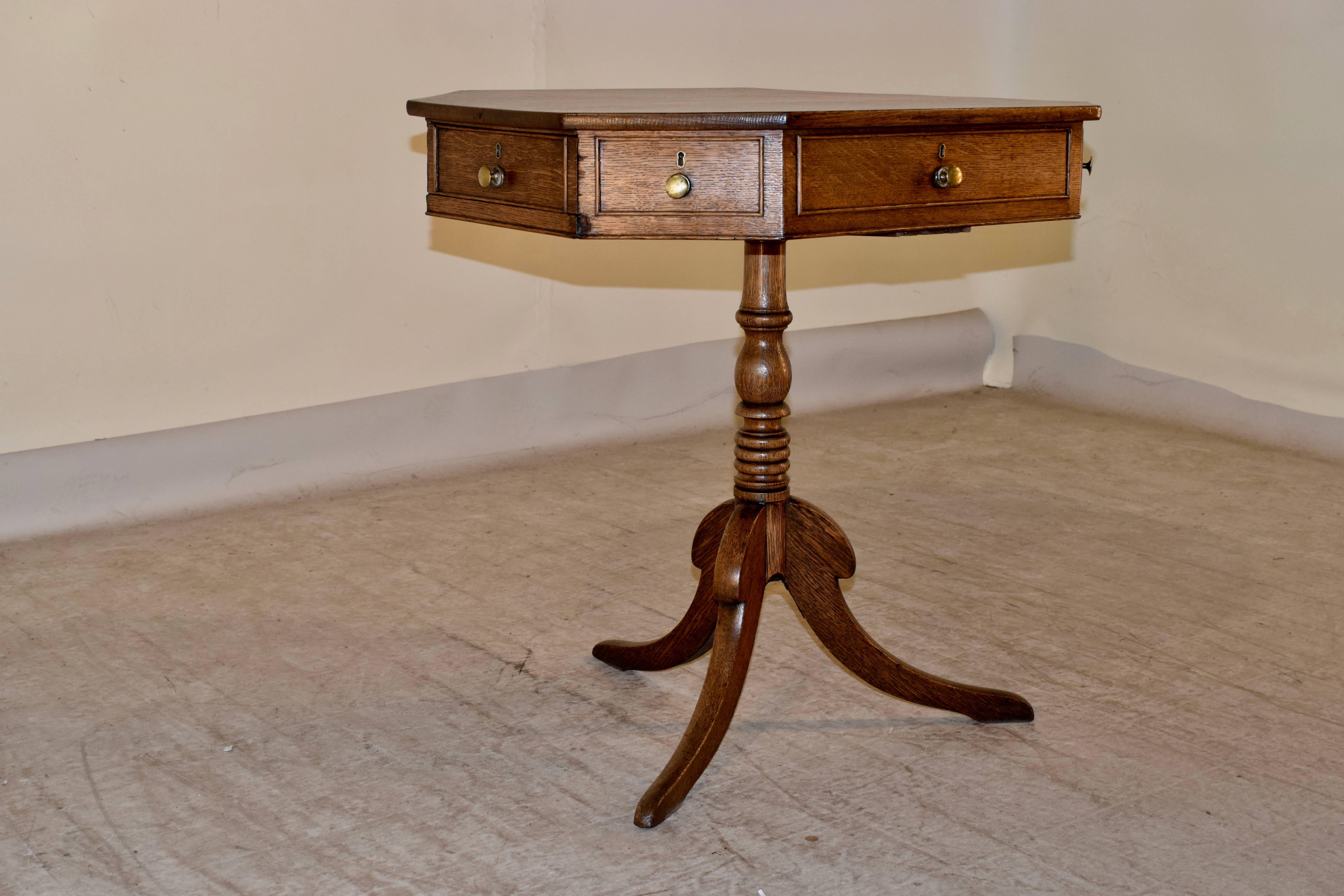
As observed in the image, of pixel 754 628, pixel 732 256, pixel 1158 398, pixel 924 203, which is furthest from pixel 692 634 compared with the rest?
pixel 1158 398

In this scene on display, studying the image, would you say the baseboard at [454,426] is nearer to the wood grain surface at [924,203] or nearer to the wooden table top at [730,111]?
the wooden table top at [730,111]

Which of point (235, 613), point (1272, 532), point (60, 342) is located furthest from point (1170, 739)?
point (60, 342)

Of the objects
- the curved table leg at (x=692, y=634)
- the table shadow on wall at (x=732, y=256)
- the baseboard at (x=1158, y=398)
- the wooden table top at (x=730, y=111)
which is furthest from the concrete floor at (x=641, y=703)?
the wooden table top at (x=730, y=111)

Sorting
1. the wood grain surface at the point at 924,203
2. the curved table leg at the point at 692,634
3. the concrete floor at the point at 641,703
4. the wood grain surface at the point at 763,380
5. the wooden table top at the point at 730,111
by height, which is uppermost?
the wooden table top at the point at 730,111

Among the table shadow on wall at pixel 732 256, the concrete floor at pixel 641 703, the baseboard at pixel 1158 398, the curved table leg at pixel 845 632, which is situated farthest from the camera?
the baseboard at pixel 1158 398

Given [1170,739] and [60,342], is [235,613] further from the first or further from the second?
[1170,739]

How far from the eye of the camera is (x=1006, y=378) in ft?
15.4

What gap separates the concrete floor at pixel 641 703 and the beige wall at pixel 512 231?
→ 425mm

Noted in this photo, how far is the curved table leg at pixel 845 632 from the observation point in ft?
6.59

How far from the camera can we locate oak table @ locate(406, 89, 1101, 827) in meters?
1.63

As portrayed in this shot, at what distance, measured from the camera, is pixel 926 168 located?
1.75m

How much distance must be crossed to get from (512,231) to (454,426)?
556 millimetres

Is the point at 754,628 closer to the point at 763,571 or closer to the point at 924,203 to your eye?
the point at 763,571

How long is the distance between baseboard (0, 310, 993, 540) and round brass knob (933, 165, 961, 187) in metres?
2.10
